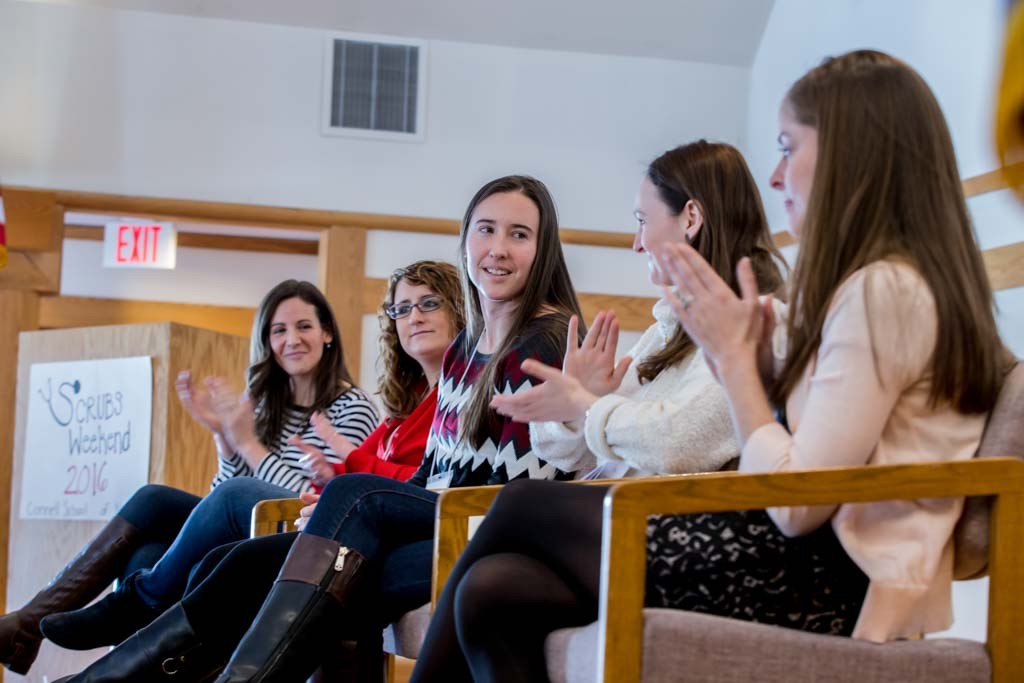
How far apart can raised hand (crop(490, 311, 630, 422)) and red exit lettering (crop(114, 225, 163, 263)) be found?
4.35 m

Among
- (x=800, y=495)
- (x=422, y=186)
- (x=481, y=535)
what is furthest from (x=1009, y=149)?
(x=422, y=186)

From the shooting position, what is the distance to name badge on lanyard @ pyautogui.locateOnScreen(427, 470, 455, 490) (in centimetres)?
232

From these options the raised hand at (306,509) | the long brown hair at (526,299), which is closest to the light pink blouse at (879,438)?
the long brown hair at (526,299)

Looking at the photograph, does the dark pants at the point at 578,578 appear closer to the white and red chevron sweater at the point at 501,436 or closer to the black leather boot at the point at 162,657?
the white and red chevron sweater at the point at 501,436

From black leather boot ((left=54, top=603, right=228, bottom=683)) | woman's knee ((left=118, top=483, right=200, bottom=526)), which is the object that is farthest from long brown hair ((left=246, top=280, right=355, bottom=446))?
black leather boot ((left=54, top=603, right=228, bottom=683))

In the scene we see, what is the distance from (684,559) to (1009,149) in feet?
3.06

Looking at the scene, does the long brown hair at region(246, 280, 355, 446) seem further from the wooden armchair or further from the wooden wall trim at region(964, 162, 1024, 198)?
the wooden wall trim at region(964, 162, 1024, 198)

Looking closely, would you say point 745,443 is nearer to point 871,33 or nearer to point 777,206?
point 871,33

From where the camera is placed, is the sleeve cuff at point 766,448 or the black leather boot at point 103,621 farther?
the black leather boot at point 103,621

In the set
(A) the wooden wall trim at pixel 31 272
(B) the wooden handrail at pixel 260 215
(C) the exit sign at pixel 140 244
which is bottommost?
(A) the wooden wall trim at pixel 31 272

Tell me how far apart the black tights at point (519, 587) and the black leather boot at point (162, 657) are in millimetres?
648

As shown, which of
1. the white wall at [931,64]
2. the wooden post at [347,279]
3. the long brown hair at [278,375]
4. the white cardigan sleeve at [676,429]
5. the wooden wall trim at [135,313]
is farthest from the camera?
the wooden wall trim at [135,313]

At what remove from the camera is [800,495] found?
135cm

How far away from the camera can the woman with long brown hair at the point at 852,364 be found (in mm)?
1385
